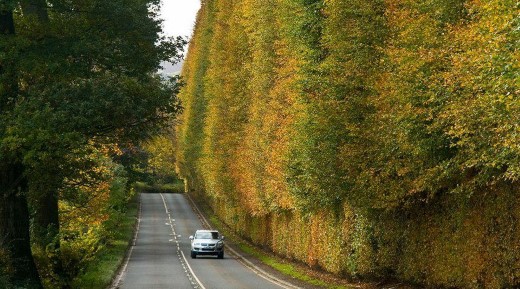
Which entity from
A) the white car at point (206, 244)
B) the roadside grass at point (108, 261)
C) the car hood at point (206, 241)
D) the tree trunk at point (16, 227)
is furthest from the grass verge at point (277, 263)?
the tree trunk at point (16, 227)

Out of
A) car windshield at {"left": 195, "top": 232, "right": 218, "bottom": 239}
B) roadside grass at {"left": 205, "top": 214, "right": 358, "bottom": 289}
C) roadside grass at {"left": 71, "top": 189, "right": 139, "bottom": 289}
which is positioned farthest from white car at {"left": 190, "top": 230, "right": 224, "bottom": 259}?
roadside grass at {"left": 71, "top": 189, "right": 139, "bottom": 289}

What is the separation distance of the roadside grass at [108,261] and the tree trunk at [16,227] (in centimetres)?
237

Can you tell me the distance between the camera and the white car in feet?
165

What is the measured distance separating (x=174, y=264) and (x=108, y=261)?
140 inches

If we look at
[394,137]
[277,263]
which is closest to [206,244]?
[277,263]

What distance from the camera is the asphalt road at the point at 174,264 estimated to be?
33.4 m

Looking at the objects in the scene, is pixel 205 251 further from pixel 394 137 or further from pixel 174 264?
pixel 394 137

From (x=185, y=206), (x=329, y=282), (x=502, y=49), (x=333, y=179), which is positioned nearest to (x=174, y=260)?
(x=329, y=282)

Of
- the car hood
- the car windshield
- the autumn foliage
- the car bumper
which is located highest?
the autumn foliage

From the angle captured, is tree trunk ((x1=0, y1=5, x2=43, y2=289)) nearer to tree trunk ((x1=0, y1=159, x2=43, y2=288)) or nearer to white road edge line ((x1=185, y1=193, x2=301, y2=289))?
tree trunk ((x1=0, y1=159, x2=43, y2=288))

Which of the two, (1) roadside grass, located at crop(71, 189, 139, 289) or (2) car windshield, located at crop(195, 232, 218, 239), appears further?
(2) car windshield, located at crop(195, 232, 218, 239)

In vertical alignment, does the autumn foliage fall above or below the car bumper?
above

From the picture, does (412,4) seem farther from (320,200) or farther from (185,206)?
(185,206)

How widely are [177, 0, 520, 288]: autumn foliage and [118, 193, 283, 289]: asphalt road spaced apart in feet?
12.3
